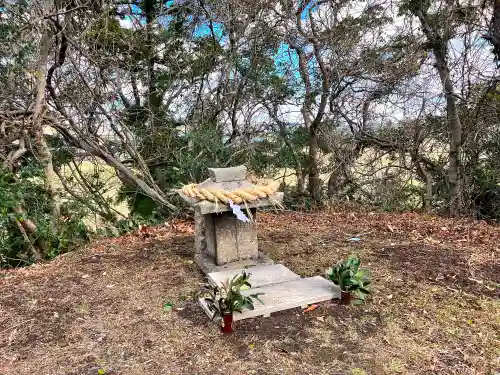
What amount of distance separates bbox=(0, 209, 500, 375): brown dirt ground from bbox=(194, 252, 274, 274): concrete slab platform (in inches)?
4.3

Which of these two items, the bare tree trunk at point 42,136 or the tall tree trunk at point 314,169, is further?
the tall tree trunk at point 314,169

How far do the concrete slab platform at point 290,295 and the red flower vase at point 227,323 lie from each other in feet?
0.32

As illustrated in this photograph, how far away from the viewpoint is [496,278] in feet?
8.73

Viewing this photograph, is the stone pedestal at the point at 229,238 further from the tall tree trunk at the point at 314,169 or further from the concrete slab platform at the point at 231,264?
the tall tree trunk at the point at 314,169

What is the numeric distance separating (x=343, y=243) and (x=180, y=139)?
3189 mm

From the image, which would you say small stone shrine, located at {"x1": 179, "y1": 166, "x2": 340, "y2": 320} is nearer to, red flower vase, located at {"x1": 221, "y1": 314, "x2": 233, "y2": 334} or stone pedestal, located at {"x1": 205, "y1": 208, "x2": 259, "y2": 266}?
stone pedestal, located at {"x1": 205, "y1": 208, "x2": 259, "y2": 266}

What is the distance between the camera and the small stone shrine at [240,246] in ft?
7.77

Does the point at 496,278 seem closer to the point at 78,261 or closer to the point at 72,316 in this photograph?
the point at 72,316

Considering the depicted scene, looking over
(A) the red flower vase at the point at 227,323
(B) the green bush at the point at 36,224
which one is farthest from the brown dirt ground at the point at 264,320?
(B) the green bush at the point at 36,224

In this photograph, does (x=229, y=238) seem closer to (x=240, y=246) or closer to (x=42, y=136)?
(x=240, y=246)

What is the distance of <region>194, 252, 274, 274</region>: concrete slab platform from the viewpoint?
112 inches

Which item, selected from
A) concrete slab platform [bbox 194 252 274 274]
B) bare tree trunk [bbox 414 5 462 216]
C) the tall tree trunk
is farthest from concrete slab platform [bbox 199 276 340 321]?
bare tree trunk [bbox 414 5 462 216]

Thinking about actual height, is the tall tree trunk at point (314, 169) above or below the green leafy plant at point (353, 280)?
above

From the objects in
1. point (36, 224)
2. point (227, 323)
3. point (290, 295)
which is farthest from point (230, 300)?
point (36, 224)
